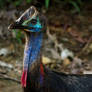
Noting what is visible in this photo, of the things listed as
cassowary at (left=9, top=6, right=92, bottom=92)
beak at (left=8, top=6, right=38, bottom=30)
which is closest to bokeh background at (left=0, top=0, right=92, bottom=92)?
cassowary at (left=9, top=6, right=92, bottom=92)

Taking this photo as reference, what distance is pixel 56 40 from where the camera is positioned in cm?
629

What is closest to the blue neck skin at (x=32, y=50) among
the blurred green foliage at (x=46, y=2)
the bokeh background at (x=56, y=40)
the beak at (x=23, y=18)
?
the beak at (x=23, y=18)

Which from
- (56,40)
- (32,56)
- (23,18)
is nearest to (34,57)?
(32,56)

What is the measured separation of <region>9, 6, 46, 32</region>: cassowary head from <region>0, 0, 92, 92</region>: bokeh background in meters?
1.32

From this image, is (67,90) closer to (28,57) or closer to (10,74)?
(28,57)

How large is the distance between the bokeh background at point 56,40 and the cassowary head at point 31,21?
52.1 inches

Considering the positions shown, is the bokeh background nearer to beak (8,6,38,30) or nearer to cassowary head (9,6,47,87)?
cassowary head (9,6,47,87)

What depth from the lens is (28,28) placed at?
371 cm

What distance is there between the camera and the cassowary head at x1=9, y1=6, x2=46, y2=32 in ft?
12.0

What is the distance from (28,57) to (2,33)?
2493 millimetres

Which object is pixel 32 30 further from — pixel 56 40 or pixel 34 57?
pixel 56 40

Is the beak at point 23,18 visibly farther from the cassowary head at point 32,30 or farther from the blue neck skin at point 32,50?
the blue neck skin at point 32,50

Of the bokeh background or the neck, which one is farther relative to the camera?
the bokeh background

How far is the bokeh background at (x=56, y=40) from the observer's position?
5.55 meters
